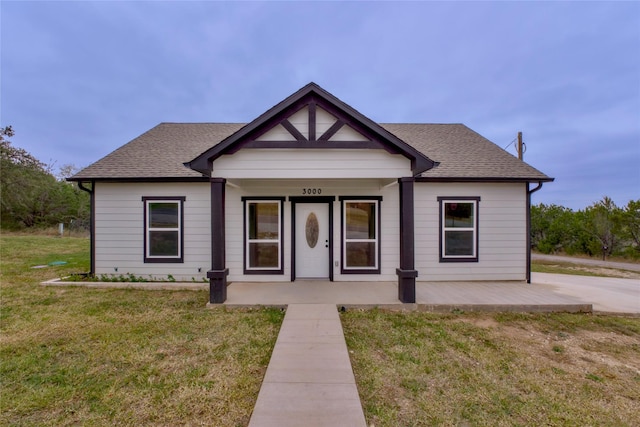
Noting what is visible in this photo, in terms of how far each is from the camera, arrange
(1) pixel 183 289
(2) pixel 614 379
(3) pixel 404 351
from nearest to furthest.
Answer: (2) pixel 614 379, (3) pixel 404 351, (1) pixel 183 289

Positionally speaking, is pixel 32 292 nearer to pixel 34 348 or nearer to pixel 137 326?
pixel 34 348

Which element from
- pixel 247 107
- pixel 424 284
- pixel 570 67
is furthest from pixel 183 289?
pixel 247 107

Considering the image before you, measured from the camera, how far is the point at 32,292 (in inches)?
243

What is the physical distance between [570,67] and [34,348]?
4132 centimetres

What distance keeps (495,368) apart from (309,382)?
92.8 inches

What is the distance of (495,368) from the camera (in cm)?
333

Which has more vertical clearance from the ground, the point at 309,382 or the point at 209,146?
the point at 209,146

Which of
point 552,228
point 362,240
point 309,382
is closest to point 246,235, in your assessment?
point 362,240

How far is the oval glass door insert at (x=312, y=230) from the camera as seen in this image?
23.4ft

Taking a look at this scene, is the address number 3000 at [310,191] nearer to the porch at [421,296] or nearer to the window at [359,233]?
the window at [359,233]

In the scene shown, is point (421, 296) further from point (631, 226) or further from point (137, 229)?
point (631, 226)

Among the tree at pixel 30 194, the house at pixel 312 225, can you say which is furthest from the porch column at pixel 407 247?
the tree at pixel 30 194

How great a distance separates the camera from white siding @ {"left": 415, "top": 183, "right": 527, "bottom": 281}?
23.3 feet

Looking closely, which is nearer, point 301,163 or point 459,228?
point 301,163
